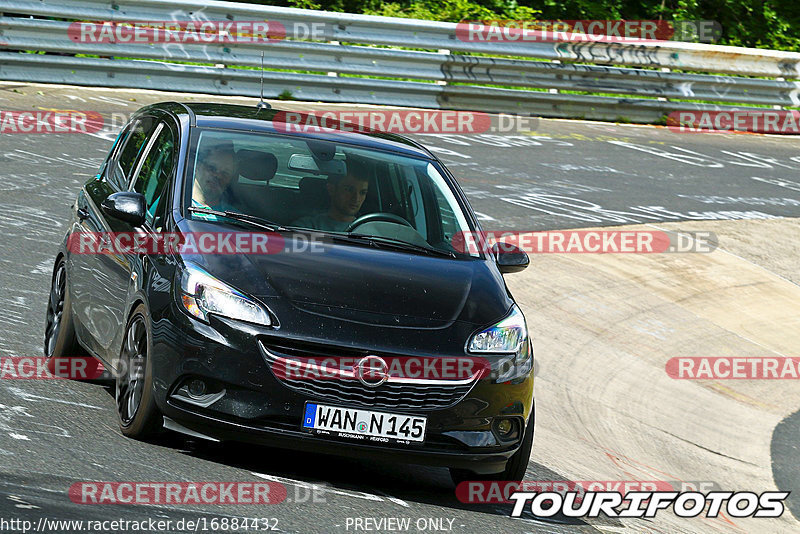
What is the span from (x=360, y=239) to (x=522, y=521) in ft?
5.45

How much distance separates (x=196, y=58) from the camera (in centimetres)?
1686

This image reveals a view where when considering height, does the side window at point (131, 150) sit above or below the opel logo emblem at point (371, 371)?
above

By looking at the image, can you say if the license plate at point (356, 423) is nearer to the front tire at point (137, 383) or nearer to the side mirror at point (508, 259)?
the front tire at point (137, 383)

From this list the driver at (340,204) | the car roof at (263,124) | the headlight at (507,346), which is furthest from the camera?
the car roof at (263,124)

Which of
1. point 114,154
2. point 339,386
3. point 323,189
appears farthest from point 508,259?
point 114,154

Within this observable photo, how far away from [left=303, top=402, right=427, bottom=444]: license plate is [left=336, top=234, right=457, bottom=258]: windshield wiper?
1195mm

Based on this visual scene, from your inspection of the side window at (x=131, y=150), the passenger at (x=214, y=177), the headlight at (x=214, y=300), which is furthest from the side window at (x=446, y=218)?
the side window at (x=131, y=150)

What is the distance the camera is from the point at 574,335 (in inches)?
437

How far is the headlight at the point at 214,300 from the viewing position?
559cm

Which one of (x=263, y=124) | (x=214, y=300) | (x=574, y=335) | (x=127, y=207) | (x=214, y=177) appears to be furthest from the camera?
(x=574, y=335)

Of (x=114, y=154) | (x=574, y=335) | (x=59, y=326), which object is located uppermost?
(x=114, y=154)

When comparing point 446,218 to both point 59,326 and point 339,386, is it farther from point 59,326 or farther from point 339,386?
point 59,326

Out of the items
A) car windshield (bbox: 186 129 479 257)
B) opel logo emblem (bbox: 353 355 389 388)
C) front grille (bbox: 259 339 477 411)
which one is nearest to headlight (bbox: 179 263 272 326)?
front grille (bbox: 259 339 477 411)

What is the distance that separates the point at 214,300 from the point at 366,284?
740 millimetres
